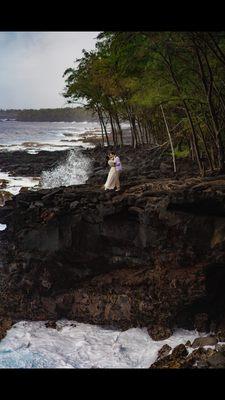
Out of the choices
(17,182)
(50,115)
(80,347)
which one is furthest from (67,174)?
(50,115)

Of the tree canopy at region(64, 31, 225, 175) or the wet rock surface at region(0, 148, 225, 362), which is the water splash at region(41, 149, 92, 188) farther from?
the wet rock surface at region(0, 148, 225, 362)

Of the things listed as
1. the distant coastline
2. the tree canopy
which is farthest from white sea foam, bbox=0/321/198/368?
the distant coastline

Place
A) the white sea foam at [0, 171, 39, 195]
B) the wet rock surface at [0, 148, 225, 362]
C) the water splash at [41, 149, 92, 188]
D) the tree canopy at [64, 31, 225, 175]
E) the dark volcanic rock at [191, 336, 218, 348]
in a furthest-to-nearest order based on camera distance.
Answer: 1. the water splash at [41, 149, 92, 188]
2. the white sea foam at [0, 171, 39, 195]
3. the tree canopy at [64, 31, 225, 175]
4. the wet rock surface at [0, 148, 225, 362]
5. the dark volcanic rock at [191, 336, 218, 348]

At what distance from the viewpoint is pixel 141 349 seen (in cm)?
1116

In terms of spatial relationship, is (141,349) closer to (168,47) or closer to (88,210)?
(88,210)

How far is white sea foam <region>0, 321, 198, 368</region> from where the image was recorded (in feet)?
35.8

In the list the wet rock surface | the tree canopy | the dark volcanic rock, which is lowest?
the dark volcanic rock

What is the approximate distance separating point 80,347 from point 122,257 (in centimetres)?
270

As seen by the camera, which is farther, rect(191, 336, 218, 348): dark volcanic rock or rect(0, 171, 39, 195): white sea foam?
Result: rect(0, 171, 39, 195): white sea foam

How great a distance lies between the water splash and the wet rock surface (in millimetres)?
13450

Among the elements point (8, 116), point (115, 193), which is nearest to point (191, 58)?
point (115, 193)

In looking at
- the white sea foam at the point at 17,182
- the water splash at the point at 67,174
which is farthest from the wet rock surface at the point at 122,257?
the water splash at the point at 67,174

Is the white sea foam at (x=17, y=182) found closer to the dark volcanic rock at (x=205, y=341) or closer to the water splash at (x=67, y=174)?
the water splash at (x=67, y=174)

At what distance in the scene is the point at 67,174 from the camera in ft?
102
